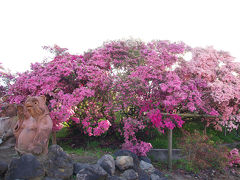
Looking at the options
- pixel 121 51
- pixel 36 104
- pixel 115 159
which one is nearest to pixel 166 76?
pixel 121 51

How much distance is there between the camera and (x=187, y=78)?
6934 mm

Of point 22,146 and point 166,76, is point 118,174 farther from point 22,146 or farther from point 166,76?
point 166,76

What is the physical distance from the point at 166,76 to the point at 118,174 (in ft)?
9.76

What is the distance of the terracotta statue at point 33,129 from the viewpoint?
14.2ft

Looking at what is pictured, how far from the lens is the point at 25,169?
3686 mm

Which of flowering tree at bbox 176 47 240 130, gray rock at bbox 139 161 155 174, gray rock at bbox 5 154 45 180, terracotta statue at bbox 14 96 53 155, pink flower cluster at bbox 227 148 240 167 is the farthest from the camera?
pink flower cluster at bbox 227 148 240 167

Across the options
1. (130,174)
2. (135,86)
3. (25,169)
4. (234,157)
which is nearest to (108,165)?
(130,174)

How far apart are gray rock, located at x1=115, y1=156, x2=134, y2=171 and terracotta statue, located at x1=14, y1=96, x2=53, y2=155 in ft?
5.38

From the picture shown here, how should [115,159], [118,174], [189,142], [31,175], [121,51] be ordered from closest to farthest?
[31,175], [118,174], [115,159], [189,142], [121,51]

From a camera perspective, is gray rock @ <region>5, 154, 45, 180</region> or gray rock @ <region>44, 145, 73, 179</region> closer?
gray rock @ <region>5, 154, 45, 180</region>

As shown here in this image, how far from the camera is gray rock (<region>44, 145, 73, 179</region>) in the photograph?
4.09m

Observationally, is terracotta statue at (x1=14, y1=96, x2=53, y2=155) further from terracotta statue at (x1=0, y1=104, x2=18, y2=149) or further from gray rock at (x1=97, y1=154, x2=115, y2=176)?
terracotta statue at (x1=0, y1=104, x2=18, y2=149)

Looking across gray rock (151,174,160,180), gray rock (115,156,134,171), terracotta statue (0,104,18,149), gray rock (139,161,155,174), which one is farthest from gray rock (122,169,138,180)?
terracotta statue (0,104,18,149)

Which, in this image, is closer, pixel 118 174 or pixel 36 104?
pixel 36 104
